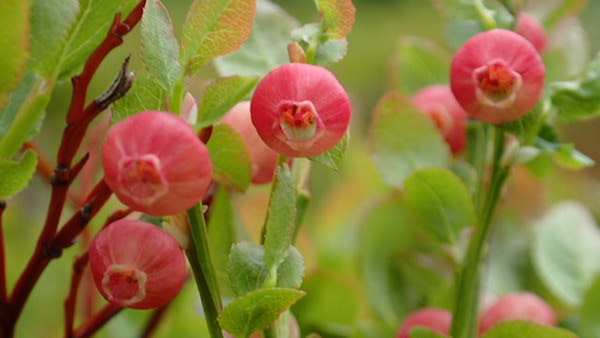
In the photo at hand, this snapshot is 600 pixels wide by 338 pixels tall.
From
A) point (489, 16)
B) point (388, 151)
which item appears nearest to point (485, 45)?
point (489, 16)

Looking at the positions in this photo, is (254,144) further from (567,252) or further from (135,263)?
(567,252)

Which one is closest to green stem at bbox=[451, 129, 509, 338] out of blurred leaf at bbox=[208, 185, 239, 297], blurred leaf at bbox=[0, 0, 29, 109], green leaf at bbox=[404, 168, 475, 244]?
green leaf at bbox=[404, 168, 475, 244]

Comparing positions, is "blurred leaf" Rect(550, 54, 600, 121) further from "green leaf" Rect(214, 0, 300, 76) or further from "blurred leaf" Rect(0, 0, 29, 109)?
"blurred leaf" Rect(0, 0, 29, 109)

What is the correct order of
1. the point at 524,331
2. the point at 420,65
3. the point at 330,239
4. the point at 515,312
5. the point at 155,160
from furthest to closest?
the point at 330,239 < the point at 420,65 < the point at 515,312 < the point at 524,331 < the point at 155,160

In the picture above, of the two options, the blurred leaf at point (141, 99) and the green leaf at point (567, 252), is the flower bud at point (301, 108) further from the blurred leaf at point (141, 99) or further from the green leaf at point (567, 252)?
the green leaf at point (567, 252)

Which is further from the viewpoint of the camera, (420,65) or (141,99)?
(420,65)

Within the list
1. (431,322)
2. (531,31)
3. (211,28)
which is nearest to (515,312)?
(431,322)
